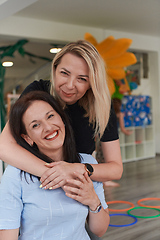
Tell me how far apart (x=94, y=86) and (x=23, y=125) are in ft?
1.51

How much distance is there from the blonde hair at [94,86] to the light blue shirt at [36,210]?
1.78ft

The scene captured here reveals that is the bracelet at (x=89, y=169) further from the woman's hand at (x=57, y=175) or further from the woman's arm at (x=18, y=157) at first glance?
the woman's arm at (x=18, y=157)

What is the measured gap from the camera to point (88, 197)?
4.45 ft

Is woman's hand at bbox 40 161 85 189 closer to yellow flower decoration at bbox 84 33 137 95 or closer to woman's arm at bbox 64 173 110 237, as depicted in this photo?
woman's arm at bbox 64 173 110 237

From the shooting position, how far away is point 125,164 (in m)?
6.84

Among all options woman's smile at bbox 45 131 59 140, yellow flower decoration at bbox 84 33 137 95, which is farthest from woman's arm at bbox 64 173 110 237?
yellow flower decoration at bbox 84 33 137 95

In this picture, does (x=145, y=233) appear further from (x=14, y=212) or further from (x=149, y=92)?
(x=149, y=92)

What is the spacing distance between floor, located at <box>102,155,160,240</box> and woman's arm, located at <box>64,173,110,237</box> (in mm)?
1622

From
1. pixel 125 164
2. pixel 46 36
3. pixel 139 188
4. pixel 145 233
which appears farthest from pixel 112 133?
pixel 125 164

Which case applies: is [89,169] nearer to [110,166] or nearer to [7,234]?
[110,166]

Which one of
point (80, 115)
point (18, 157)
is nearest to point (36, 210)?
point (18, 157)

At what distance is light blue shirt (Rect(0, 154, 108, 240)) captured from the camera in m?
1.26

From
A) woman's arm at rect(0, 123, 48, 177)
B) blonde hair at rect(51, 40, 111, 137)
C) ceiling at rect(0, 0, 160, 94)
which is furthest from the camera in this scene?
ceiling at rect(0, 0, 160, 94)

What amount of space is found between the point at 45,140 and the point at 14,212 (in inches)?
14.7
